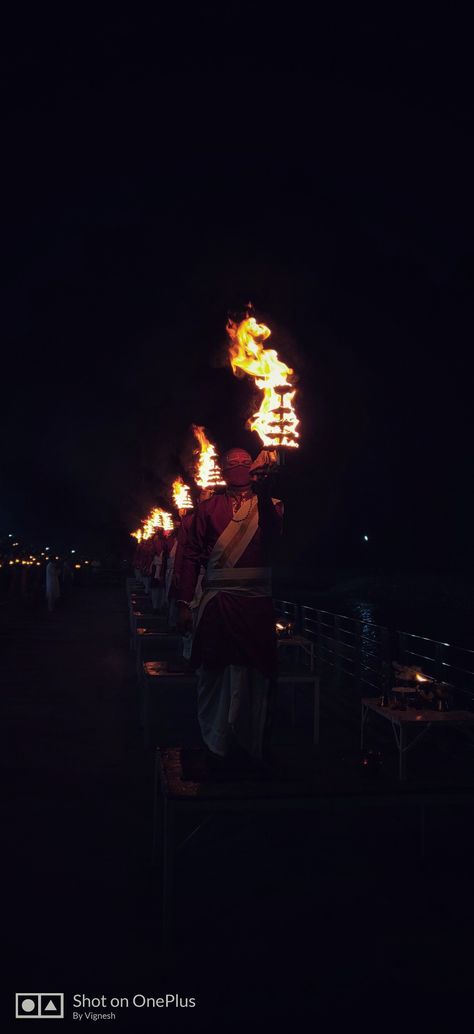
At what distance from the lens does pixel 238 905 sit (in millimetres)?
4633

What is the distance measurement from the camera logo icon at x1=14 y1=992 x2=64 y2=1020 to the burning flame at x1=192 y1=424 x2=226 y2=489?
750 centimetres

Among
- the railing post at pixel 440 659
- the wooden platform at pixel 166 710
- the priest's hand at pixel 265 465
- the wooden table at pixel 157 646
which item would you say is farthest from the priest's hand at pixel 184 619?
the wooden table at pixel 157 646

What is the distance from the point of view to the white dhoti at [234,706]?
5.14 meters

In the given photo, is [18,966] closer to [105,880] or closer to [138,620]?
[105,880]

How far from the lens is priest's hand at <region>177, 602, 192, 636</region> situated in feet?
17.8

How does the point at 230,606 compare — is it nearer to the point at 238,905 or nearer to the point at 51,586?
the point at 238,905

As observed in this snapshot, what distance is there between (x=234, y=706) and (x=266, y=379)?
2.10m

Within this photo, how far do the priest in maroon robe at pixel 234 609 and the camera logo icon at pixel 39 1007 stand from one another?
177 centimetres

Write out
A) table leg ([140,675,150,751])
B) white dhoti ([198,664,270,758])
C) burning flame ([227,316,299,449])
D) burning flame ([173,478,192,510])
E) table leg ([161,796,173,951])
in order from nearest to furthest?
table leg ([161,796,173,951]) < white dhoti ([198,664,270,758]) < burning flame ([227,316,299,449]) < table leg ([140,675,150,751]) < burning flame ([173,478,192,510])

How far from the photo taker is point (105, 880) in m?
4.93

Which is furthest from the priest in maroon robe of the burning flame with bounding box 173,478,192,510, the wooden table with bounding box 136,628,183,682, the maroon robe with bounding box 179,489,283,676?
the burning flame with bounding box 173,478,192,510

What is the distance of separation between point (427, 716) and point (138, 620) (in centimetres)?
983

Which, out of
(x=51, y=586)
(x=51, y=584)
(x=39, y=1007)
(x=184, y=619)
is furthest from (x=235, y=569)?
(x=51, y=586)

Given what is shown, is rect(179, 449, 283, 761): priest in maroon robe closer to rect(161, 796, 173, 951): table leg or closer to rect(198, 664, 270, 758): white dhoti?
rect(198, 664, 270, 758): white dhoti
